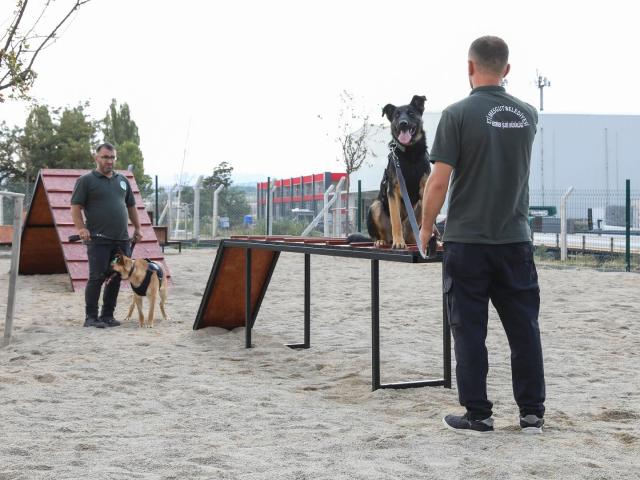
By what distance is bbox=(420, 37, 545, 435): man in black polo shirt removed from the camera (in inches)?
127

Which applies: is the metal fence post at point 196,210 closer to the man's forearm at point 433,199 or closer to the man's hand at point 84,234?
the man's hand at point 84,234

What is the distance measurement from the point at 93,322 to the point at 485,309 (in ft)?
16.2

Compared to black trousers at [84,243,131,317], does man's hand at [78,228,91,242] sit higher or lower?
higher

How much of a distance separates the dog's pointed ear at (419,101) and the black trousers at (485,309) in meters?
1.23

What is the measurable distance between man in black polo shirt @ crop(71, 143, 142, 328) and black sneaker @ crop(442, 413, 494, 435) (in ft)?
15.6

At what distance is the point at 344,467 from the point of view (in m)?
2.86

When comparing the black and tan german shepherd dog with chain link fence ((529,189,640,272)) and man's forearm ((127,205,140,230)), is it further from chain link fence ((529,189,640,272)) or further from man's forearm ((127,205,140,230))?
chain link fence ((529,189,640,272))

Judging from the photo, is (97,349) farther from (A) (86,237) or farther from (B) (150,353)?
(A) (86,237)

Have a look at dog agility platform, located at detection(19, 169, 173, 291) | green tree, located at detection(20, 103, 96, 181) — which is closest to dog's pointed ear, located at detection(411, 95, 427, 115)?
dog agility platform, located at detection(19, 169, 173, 291)

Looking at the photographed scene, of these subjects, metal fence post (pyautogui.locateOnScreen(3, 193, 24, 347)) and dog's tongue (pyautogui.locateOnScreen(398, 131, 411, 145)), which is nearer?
dog's tongue (pyautogui.locateOnScreen(398, 131, 411, 145))

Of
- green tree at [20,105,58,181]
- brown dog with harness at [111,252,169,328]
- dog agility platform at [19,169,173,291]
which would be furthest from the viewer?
green tree at [20,105,58,181]

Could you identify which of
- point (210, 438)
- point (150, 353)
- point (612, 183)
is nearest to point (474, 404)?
point (210, 438)

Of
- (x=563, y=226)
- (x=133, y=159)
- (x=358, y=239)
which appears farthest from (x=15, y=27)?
(x=133, y=159)

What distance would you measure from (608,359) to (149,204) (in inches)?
837
